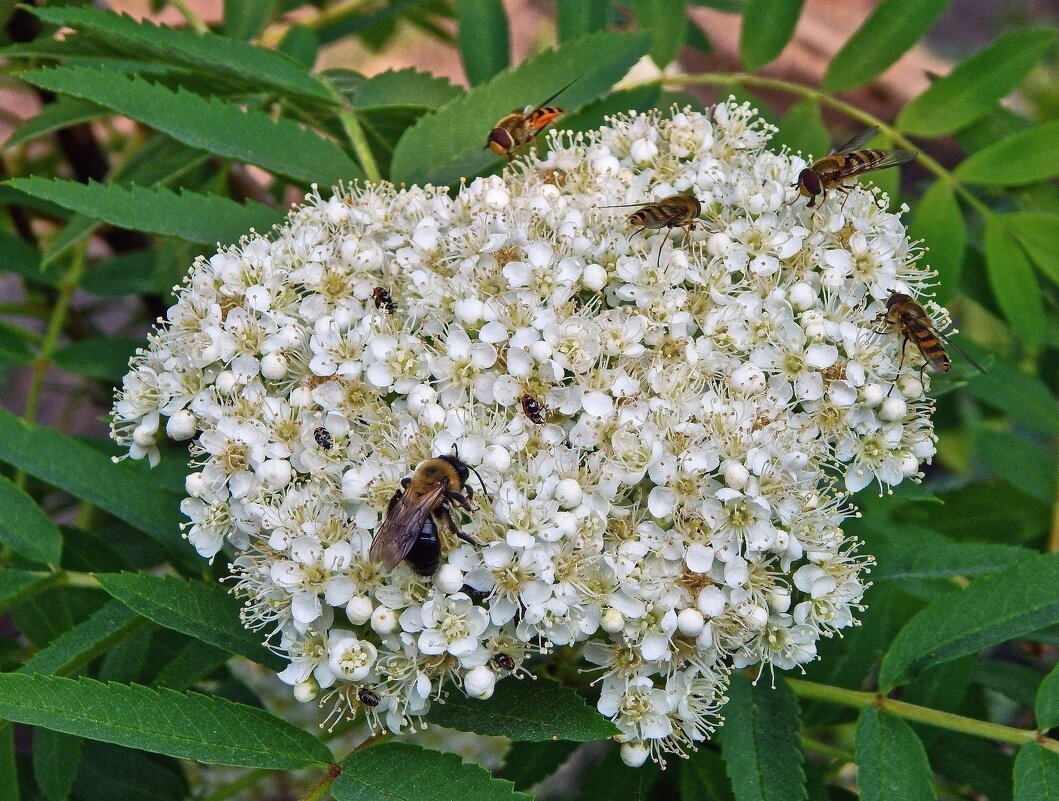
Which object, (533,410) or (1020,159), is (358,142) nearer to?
(533,410)

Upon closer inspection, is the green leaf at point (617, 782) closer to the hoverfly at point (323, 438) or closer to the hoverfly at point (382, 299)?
the hoverfly at point (323, 438)

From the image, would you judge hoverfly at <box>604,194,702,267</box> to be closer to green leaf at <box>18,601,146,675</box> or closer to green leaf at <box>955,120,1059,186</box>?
green leaf at <box>955,120,1059,186</box>

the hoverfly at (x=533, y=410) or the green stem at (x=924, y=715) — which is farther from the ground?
the hoverfly at (x=533, y=410)

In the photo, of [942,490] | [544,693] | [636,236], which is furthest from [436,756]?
[942,490]

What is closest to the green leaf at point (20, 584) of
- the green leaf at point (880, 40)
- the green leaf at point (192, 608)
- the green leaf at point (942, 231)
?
the green leaf at point (192, 608)

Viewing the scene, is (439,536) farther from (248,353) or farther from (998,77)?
(998,77)

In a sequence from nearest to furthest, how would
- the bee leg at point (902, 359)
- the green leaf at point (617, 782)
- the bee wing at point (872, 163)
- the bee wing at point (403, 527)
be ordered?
the bee wing at point (403, 527)
the bee leg at point (902, 359)
the bee wing at point (872, 163)
the green leaf at point (617, 782)

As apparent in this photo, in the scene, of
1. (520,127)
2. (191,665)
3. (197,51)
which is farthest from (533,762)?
(197,51)

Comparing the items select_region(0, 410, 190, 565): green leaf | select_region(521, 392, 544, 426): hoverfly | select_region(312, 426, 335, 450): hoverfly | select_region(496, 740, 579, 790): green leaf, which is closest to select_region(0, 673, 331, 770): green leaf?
select_region(312, 426, 335, 450): hoverfly
